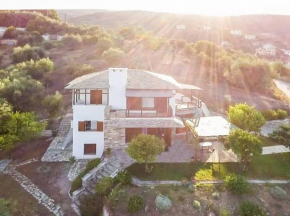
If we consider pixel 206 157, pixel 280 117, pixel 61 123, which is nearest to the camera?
pixel 206 157

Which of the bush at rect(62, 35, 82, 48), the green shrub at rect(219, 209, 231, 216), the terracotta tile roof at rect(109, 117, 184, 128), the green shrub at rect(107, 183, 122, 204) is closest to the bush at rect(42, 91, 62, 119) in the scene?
the terracotta tile roof at rect(109, 117, 184, 128)

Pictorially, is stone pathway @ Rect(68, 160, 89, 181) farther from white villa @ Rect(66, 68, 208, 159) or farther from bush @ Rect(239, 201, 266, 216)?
bush @ Rect(239, 201, 266, 216)

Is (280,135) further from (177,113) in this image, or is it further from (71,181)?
(71,181)

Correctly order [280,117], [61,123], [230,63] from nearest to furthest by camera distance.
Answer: [61,123]
[280,117]
[230,63]

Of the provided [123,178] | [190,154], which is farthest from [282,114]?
[123,178]

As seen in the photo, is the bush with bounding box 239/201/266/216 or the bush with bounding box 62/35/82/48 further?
the bush with bounding box 62/35/82/48

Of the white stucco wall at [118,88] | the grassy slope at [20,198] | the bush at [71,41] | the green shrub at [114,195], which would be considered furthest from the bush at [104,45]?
the green shrub at [114,195]

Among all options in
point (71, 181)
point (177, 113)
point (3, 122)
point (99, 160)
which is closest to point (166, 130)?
point (177, 113)
